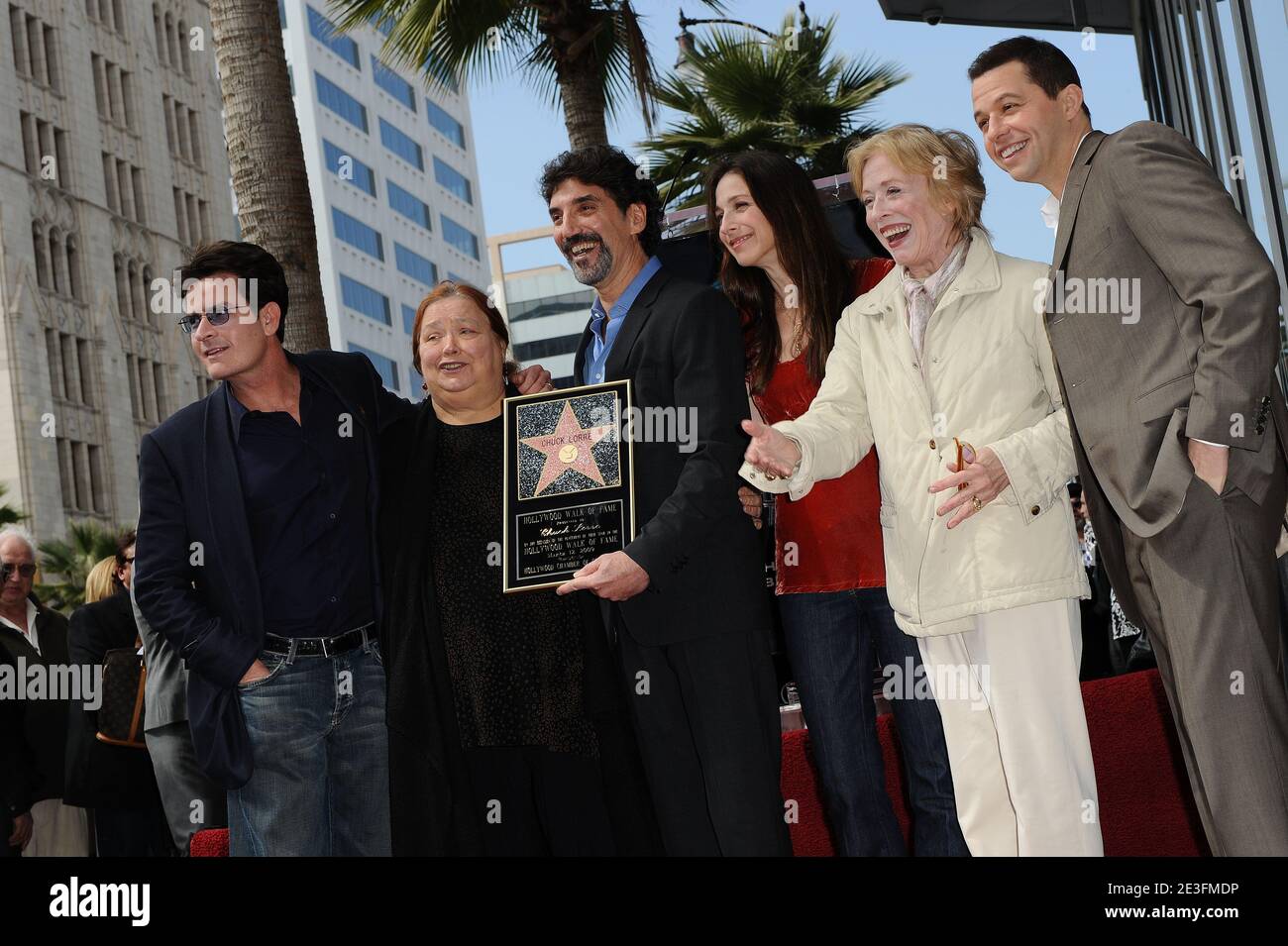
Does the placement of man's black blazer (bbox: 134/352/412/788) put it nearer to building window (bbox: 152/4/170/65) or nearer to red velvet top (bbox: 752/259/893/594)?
red velvet top (bbox: 752/259/893/594)

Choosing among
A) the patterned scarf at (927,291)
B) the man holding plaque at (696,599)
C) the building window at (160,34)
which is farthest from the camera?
the building window at (160,34)

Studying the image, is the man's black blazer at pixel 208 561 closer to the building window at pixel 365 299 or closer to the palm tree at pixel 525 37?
the palm tree at pixel 525 37

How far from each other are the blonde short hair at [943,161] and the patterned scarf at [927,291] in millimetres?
83

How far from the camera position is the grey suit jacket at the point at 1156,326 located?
131 inches

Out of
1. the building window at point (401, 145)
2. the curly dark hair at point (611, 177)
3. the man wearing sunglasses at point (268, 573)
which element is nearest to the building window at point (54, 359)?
the building window at point (401, 145)

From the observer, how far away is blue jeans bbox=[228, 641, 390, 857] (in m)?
4.10

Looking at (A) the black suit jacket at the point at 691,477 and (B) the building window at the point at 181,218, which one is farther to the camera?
(B) the building window at the point at 181,218

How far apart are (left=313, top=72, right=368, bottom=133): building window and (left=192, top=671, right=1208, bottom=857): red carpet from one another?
76214 mm

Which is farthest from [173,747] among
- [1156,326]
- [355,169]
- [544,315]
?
[544,315]

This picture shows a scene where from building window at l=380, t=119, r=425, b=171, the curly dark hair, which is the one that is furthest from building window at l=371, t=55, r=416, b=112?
the curly dark hair

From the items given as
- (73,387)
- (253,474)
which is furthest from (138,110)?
(253,474)

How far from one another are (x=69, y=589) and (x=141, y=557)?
95.4 feet

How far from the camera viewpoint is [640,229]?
4.53 meters

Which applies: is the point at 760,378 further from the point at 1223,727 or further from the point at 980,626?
the point at 1223,727
